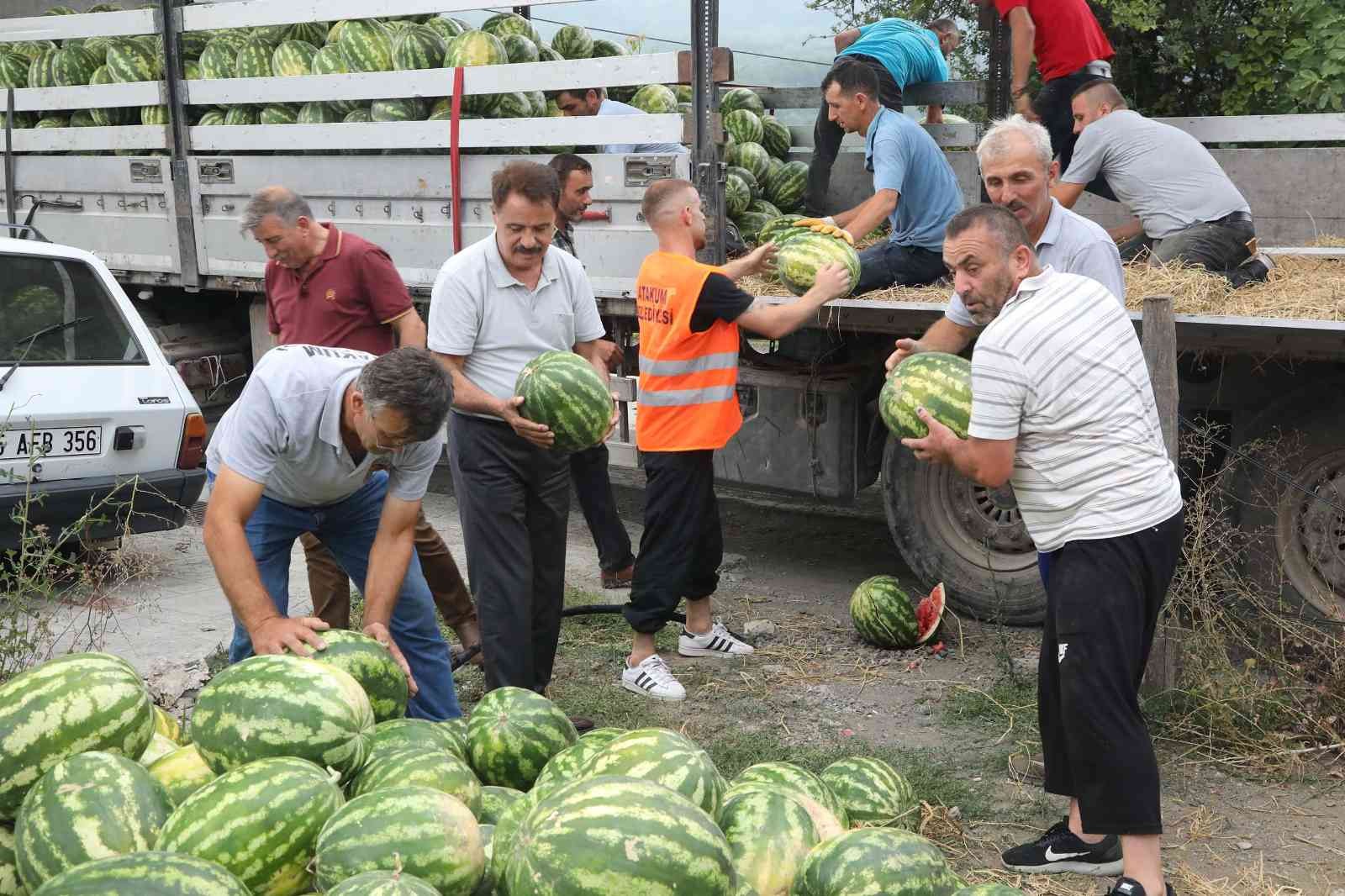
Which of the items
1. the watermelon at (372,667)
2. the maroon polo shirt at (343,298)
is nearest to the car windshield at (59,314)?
the maroon polo shirt at (343,298)

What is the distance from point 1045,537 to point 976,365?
57 cm

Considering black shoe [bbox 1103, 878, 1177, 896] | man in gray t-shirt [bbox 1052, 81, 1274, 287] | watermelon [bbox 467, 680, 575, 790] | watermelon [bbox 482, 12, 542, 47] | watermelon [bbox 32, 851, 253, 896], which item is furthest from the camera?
watermelon [bbox 482, 12, 542, 47]

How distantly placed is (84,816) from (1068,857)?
2.95 m

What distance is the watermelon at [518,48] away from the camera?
26.5ft

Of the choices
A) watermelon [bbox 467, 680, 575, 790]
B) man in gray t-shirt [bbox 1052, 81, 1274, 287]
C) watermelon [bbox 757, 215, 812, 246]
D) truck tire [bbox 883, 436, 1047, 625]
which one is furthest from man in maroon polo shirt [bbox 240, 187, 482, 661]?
man in gray t-shirt [bbox 1052, 81, 1274, 287]

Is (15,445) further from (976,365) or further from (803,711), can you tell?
(976,365)

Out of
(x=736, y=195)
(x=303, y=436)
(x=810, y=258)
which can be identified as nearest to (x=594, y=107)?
(x=736, y=195)

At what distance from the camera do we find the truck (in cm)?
568

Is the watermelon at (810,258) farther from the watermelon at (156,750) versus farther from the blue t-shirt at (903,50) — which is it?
the watermelon at (156,750)

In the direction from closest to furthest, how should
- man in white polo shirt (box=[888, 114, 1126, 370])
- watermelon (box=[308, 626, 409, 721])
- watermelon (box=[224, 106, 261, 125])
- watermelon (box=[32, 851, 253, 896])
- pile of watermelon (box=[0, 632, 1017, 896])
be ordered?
watermelon (box=[32, 851, 253, 896])
pile of watermelon (box=[0, 632, 1017, 896])
watermelon (box=[308, 626, 409, 721])
man in white polo shirt (box=[888, 114, 1126, 370])
watermelon (box=[224, 106, 261, 125])

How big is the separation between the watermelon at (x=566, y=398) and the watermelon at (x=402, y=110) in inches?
140

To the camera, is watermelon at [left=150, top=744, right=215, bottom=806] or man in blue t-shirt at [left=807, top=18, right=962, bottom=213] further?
man in blue t-shirt at [left=807, top=18, right=962, bottom=213]

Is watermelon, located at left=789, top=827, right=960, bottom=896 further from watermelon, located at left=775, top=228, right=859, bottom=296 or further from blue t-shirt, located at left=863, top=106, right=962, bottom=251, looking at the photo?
blue t-shirt, located at left=863, top=106, right=962, bottom=251

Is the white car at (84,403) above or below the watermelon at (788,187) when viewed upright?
below
